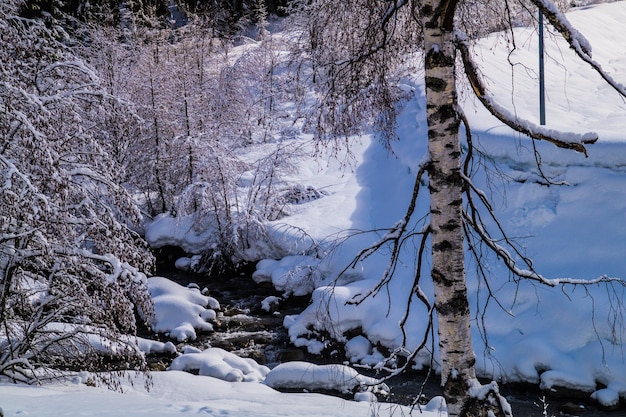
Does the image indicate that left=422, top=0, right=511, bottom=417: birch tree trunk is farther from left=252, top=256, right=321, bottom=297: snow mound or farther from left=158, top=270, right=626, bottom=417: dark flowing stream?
left=252, top=256, right=321, bottom=297: snow mound

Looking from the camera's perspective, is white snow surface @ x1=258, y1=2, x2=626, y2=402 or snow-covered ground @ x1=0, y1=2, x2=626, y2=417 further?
white snow surface @ x1=258, y1=2, x2=626, y2=402

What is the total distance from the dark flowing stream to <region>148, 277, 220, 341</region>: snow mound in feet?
0.79

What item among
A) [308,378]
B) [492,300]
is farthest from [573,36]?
[492,300]

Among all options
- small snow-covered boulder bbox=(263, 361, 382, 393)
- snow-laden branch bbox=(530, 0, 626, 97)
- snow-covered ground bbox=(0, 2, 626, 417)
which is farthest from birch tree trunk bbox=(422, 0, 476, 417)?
small snow-covered boulder bbox=(263, 361, 382, 393)

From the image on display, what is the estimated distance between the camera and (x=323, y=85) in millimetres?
4996

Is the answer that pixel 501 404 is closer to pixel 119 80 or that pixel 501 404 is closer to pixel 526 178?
pixel 526 178

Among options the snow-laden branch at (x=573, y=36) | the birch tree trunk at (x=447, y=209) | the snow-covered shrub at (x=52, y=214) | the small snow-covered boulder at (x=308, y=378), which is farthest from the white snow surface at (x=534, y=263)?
the snow-laden branch at (x=573, y=36)

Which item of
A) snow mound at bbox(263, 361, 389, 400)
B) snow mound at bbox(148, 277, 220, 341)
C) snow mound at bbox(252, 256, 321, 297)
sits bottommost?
snow mound at bbox(263, 361, 389, 400)

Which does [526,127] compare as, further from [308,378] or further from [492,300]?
[492,300]

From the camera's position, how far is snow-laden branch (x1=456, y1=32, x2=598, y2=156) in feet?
12.4

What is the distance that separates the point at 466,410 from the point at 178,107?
17.0 meters

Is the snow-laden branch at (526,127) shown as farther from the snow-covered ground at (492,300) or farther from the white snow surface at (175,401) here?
the snow-covered ground at (492,300)

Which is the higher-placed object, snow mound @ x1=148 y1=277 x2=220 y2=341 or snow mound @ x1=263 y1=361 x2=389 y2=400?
snow mound @ x1=148 y1=277 x2=220 y2=341

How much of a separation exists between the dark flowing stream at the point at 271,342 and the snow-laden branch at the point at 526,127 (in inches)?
149
